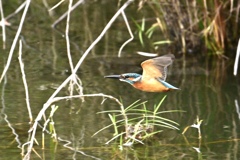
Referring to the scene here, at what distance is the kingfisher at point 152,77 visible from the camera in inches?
166

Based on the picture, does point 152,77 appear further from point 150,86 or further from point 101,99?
point 101,99

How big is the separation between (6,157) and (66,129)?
614 millimetres

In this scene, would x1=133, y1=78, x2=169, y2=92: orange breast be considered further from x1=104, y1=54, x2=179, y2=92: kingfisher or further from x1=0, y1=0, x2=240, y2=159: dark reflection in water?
A: x1=0, y1=0, x2=240, y2=159: dark reflection in water

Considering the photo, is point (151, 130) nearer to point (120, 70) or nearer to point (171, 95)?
point (171, 95)

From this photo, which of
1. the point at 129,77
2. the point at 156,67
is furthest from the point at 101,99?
the point at 129,77

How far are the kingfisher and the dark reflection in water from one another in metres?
0.42

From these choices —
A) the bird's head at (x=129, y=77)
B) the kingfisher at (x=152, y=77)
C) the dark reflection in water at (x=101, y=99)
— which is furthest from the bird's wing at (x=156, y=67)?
the dark reflection in water at (x=101, y=99)

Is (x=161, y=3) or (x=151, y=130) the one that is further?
(x=161, y=3)

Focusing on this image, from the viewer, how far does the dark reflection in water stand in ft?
14.7

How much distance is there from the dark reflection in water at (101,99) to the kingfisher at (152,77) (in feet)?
1.38

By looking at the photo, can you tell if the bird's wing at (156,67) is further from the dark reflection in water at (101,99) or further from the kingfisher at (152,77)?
the dark reflection in water at (101,99)

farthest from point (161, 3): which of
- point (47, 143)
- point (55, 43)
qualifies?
point (47, 143)

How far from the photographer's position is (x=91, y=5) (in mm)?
8273

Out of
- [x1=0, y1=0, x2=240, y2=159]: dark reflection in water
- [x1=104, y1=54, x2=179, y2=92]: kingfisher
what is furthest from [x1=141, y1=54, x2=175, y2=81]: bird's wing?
[x1=0, y1=0, x2=240, y2=159]: dark reflection in water
